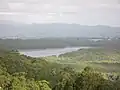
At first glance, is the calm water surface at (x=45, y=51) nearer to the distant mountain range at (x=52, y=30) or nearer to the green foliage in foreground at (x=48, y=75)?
the green foliage in foreground at (x=48, y=75)

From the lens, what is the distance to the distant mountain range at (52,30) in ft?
24.7

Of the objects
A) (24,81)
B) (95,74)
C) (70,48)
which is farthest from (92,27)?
(24,81)

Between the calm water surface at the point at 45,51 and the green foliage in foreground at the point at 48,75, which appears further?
the calm water surface at the point at 45,51

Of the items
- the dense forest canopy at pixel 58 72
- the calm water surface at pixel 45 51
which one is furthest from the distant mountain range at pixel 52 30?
the dense forest canopy at pixel 58 72

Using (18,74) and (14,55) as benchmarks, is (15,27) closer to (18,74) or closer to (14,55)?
(14,55)

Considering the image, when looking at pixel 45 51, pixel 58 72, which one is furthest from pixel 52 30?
pixel 58 72

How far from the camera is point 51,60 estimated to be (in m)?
7.41

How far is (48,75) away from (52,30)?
1323 mm

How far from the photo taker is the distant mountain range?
297 inches

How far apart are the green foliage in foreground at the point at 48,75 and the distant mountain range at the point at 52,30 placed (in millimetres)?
569

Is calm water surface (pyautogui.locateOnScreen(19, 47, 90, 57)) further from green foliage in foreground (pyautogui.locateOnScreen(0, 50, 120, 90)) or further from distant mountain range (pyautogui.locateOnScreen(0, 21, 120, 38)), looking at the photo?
distant mountain range (pyautogui.locateOnScreen(0, 21, 120, 38))

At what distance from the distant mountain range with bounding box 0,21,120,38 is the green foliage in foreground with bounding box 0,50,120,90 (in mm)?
569

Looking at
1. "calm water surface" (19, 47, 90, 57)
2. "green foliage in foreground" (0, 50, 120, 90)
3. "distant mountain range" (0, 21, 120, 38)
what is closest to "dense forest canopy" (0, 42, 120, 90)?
"green foliage in foreground" (0, 50, 120, 90)

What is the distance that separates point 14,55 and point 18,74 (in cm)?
55
